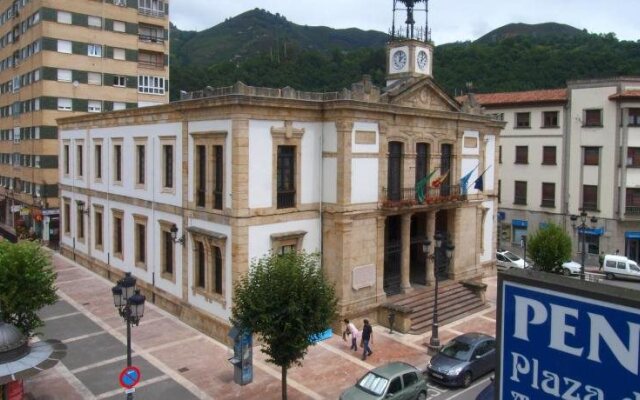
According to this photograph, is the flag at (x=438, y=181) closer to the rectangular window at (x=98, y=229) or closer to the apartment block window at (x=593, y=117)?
the rectangular window at (x=98, y=229)

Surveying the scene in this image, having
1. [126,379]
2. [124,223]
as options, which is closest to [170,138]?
[124,223]

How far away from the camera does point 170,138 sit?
25031mm

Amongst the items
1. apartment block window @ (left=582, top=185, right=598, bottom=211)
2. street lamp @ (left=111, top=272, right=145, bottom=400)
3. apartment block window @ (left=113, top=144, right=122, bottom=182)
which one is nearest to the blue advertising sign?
street lamp @ (left=111, top=272, right=145, bottom=400)

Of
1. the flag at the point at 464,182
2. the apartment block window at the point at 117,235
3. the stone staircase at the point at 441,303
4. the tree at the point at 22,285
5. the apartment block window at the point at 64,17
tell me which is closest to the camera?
the tree at the point at 22,285

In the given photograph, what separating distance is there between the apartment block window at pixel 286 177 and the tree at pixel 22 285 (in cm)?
875

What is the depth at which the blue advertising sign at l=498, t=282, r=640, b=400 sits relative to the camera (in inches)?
164

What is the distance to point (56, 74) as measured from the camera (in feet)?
141

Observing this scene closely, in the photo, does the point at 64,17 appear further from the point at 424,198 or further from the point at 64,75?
the point at 424,198

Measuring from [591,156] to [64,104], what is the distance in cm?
3986

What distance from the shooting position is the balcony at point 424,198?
2505cm

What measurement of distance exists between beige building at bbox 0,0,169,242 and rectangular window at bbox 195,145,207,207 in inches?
759

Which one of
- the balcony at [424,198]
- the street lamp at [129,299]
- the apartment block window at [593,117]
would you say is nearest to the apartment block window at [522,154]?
the apartment block window at [593,117]

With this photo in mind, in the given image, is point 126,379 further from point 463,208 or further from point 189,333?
point 463,208

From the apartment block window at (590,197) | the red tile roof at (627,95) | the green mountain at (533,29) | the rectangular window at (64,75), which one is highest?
the green mountain at (533,29)
